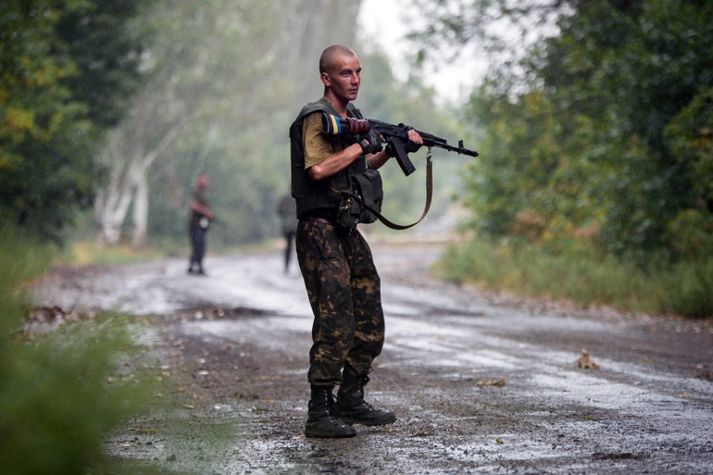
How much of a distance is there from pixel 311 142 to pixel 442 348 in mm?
4499

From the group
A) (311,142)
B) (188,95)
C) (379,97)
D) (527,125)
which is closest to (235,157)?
(188,95)

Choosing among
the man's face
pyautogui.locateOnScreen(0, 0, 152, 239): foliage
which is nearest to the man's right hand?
the man's face

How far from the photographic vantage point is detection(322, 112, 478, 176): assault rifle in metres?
5.16

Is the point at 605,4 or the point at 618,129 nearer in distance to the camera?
the point at 618,129

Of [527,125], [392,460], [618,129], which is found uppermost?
[527,125]

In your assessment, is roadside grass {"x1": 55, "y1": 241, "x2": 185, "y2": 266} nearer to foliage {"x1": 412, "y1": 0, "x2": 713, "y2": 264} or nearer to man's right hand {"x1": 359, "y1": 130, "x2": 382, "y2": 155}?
foliage {"x1": 412, "y1": 0, "x2": 713, "y2": 264}

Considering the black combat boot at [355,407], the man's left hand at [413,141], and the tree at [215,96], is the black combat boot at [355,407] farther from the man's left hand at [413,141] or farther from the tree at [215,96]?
the tree at [215,96]

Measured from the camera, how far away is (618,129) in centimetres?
1526

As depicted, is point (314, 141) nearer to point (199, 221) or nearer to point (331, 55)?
point (331, 55)

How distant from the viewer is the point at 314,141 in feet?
17.1

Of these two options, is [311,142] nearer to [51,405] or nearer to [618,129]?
[51,405]

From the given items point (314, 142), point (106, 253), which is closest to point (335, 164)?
point (314, 142)

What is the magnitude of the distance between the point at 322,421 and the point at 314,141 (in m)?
1.49

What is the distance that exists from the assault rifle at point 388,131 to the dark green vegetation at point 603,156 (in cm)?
830
